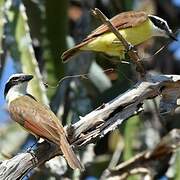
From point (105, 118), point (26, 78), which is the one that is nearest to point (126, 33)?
point (26, 78)

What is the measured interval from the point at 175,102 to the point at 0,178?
0.80 m

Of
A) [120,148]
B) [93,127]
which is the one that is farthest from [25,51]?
[93,127]

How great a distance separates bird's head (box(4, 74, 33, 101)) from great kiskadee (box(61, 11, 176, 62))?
427 mm

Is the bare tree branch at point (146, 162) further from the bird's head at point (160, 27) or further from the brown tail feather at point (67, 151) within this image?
the brown tail feather at point (67, 151)

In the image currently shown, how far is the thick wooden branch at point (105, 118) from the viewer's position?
3.46 m

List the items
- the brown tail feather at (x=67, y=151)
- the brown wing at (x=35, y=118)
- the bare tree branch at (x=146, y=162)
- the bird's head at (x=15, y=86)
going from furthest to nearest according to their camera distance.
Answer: the bare tree branch at (x=146, y=162)
the bird's head at (x=15, y=86)
the brown wing at (x=35, y=118)
the brown tail feather at (x=67, y=151)

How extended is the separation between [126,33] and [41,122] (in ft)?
2.15

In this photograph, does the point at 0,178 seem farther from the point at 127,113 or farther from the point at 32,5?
the point at 32,5

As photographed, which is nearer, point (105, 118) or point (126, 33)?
point (105, 118)

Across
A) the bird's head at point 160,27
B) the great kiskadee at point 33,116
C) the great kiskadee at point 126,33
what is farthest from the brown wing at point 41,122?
the bird's head at point 160,27

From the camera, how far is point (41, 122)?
3.97 m

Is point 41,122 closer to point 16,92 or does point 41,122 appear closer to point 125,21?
point 16,92

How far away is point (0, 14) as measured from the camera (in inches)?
179

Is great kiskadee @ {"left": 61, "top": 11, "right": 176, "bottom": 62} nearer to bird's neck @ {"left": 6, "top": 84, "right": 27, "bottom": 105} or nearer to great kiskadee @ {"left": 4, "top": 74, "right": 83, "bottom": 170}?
great kiskadee @ {"left": 4, "top": 74, "right": 83, "bottom": 170}
